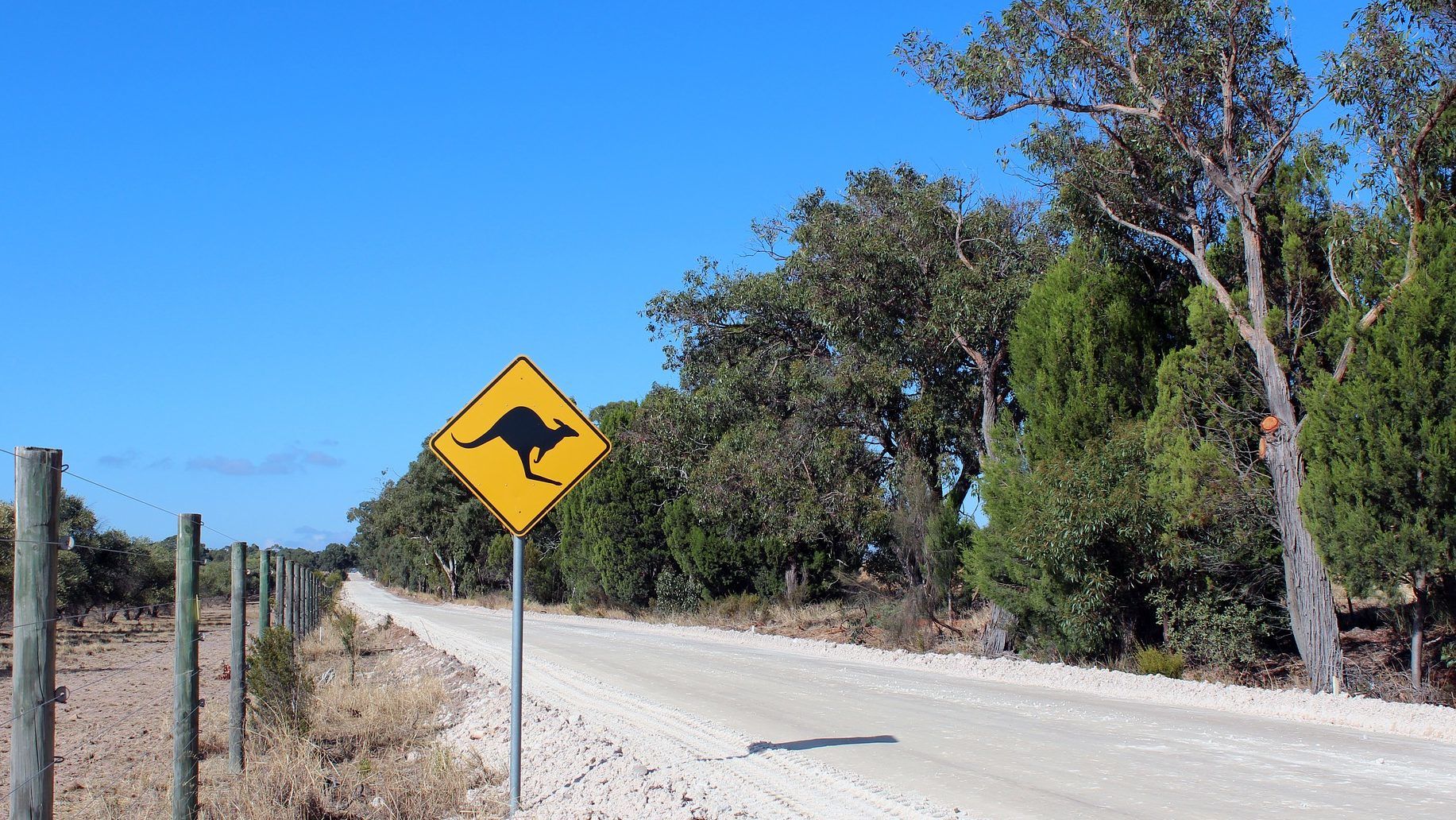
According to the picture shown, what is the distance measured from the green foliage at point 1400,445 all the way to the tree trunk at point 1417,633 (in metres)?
0.39

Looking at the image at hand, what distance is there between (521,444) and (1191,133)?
1345 centimetres

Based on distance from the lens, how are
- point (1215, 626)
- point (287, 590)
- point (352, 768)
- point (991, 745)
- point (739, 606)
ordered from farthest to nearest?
Answer: 1. point (739, 606)
2. point (287, 590)
3. point (1215, 626)
4. point (352, 768)
5. point (991, 745)

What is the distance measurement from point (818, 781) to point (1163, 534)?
10.1m

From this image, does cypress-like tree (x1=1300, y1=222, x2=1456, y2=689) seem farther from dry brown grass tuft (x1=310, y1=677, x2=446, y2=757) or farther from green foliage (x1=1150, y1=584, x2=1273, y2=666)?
dry brown grass tuft (x1=310, y1=677, x2=446, y2=757)

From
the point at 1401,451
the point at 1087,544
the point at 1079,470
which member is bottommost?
the point at 1087,544

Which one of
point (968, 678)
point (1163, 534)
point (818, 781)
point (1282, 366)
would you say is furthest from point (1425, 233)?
point (818, 781)

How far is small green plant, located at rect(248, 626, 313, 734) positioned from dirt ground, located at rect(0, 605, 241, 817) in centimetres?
101

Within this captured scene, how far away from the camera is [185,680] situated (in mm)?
7918

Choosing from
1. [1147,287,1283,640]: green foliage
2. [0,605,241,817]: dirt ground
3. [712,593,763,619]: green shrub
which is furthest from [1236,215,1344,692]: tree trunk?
[712,593,763,619]: green shrub

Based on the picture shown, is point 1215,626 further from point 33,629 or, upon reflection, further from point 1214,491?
point 33,629

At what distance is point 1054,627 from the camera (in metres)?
19.6

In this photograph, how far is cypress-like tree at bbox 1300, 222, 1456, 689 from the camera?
12867 mm

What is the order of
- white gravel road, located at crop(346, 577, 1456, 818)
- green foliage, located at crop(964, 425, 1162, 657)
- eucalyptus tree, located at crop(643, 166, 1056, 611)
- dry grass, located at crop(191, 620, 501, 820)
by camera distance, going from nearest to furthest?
1. white gravel road, located at crop(346, 577, 1456, 818)
2. dry grass, located at crop(191, 620, 501, 820)
3. green foliage, located at crop(964, 425, 1162, 657)
4. eucalyptus tree, located at crop(643, 166, 1056, 611)

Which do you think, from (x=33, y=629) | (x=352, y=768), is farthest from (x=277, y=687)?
(x=33, y=629)
